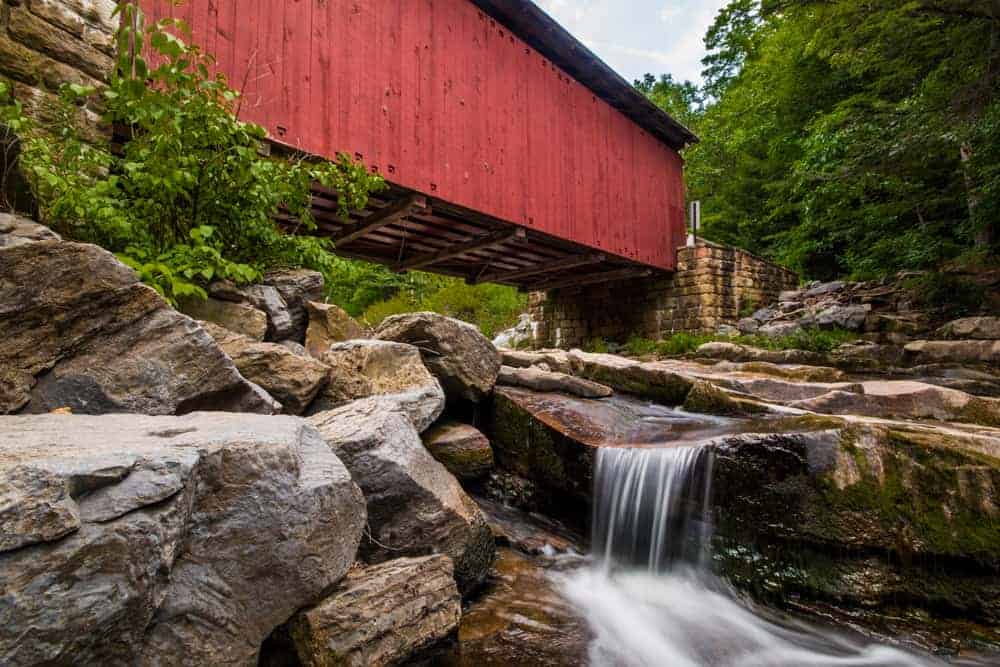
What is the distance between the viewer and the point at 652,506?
3.32 metres

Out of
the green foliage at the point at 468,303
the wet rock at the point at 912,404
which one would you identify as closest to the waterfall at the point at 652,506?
the wet rock at the point at 912,404

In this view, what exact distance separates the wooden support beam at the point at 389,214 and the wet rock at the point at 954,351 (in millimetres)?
7499

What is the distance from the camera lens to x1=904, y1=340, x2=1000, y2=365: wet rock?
23.0 ft

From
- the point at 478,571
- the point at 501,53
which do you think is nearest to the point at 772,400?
the point at 478,571

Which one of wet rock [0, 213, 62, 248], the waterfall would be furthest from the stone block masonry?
wet rock [0, 213, 62, 248]

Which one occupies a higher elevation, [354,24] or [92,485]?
[354,24]

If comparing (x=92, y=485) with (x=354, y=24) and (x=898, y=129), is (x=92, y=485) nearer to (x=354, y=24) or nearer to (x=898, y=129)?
(x=354, y=24)

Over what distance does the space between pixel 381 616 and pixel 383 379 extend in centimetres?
194

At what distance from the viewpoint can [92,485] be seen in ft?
4.13

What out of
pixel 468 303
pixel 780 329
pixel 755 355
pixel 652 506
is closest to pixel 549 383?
pixel 652 506

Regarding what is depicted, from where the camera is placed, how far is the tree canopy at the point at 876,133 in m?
7.27

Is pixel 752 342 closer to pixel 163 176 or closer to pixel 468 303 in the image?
pixel 163 176

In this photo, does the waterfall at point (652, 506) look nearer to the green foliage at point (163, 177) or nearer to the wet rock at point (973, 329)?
the green foliage at point (163, 177)

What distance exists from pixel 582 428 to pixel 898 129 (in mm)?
8062
